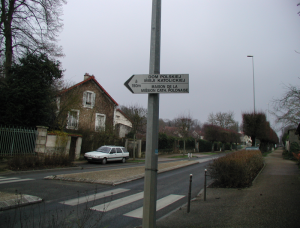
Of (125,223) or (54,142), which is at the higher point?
(54,142)

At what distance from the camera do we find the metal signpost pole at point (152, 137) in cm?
382

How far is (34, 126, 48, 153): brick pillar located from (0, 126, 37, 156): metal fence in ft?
0.80

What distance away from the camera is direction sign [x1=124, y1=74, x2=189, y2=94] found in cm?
403

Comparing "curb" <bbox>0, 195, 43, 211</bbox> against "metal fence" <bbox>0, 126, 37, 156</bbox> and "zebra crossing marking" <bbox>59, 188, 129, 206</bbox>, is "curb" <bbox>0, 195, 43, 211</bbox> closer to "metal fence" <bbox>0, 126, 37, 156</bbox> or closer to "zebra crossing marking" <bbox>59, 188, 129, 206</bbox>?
"zebra crossing marking" <bbox>59, 188, 129, 206</bbox>

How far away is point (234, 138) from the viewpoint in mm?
60625

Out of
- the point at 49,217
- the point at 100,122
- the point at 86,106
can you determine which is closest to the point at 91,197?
the point at 49,217

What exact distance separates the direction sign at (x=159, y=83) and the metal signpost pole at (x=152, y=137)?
14 centimetres

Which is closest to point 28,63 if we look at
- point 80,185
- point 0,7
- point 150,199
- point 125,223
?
point 0,7

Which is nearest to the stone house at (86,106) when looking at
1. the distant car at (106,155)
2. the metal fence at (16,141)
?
the metal fence at (16,141)

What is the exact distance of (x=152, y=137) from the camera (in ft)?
13.1

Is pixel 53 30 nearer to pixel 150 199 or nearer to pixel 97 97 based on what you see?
pixel 97 97

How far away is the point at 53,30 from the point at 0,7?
4.25m

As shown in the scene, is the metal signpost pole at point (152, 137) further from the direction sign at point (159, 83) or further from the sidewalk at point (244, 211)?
the sidewalk at point (244, 211)

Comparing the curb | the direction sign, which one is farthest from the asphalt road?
the direction sign
